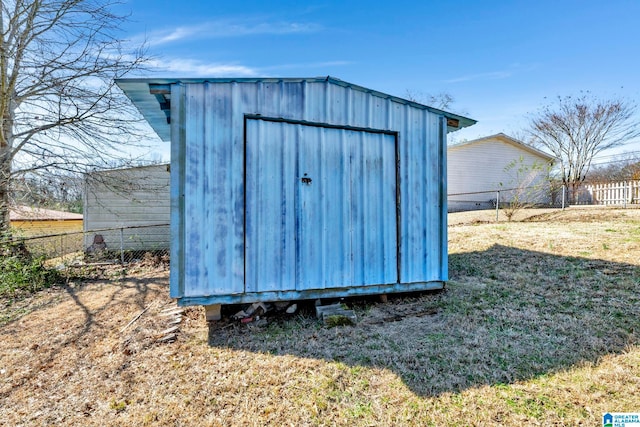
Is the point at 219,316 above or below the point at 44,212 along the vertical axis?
below

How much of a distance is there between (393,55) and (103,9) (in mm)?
8247

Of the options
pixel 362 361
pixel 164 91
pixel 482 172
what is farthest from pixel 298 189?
pixel 482 172

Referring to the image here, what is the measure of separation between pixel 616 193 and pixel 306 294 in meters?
15.9

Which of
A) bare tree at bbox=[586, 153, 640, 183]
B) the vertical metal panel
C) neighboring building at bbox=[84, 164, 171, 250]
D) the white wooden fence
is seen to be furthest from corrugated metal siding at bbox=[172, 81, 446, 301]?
bare tree at bbox=[586, 153, 640, 183]

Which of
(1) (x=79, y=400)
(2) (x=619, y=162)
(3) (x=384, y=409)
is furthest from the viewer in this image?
(2) (x=619, y=162)

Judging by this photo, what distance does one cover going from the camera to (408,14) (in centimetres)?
829

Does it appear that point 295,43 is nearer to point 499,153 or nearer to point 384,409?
point 384,409

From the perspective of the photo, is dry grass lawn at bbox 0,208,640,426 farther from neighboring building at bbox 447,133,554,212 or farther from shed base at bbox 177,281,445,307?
neighboring building at bbox 447,133,554,212

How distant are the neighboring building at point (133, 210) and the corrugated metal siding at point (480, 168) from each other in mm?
13763

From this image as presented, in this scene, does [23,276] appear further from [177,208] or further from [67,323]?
[177,208]

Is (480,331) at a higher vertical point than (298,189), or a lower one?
lower

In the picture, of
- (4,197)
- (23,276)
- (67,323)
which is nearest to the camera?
(67,323)

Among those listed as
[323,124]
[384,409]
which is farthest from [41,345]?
[323,124]

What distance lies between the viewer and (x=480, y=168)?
55.4 feet
